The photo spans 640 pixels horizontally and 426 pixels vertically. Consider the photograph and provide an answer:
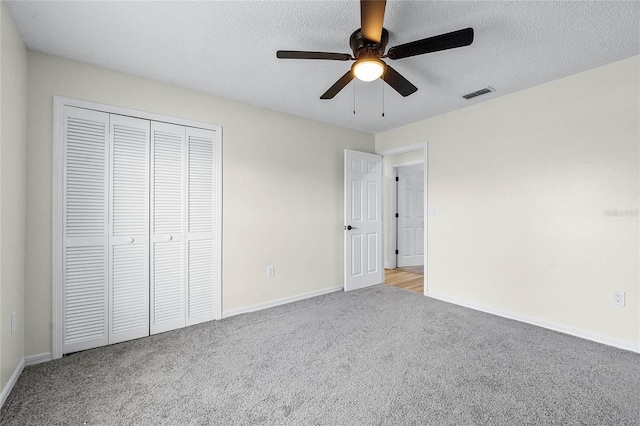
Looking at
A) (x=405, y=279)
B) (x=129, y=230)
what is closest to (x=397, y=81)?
(x=129, y=230)

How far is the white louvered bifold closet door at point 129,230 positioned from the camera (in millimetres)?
2475

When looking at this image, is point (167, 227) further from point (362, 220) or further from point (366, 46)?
point (362, 220)

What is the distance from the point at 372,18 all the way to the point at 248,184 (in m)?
2.23

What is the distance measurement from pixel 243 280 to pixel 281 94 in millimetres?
2101

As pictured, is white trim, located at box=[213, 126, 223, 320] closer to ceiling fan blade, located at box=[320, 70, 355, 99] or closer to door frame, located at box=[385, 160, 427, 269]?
ceiling fan blade, located at box=[320, 70, 355, 99]

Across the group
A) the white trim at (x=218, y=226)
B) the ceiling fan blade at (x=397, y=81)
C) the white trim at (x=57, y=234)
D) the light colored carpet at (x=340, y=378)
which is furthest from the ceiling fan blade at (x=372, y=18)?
the white trim at (x=57, y=234)

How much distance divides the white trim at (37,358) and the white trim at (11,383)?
0.06m

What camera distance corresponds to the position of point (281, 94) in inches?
119

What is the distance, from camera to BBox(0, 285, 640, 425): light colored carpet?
1.61 meters

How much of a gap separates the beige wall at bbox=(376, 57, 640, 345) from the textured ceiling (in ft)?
0.98

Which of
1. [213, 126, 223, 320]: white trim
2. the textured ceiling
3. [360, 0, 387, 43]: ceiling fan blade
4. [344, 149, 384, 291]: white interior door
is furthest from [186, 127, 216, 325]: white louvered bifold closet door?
[360, 0, 387, 43]: ceiling fan blade

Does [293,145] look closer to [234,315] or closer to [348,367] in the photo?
[234,315]

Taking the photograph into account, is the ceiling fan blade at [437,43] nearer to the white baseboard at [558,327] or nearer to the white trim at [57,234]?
the white trim at [57,234]

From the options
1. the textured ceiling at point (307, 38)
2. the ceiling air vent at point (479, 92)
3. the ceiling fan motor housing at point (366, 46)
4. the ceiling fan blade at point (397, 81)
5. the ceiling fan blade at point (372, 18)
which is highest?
the ceiling air vent at point (479, 92)
